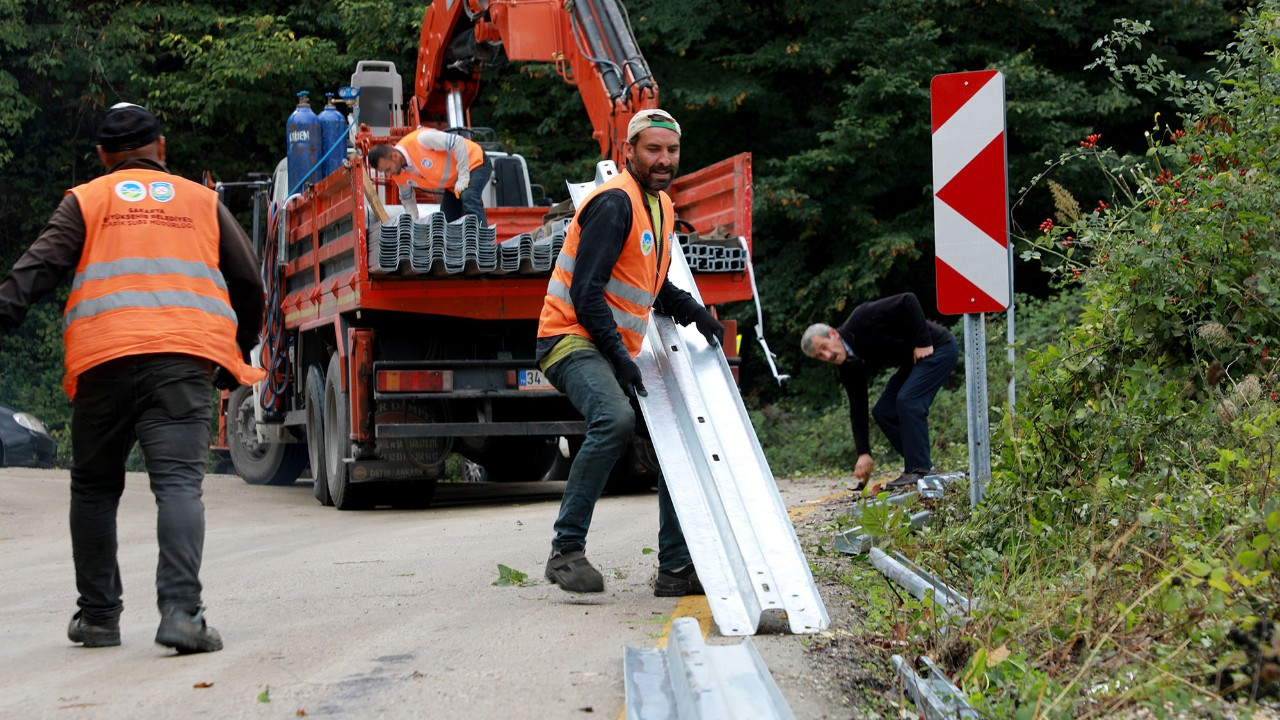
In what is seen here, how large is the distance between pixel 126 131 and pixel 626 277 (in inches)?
73.5

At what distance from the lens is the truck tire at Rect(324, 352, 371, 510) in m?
10.7

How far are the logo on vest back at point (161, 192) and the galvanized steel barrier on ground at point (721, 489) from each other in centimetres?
192

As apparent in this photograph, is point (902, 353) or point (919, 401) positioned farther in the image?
point (902, 353)

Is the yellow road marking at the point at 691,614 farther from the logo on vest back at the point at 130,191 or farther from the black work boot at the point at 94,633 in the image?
the logo on vest back at the point at 130,191

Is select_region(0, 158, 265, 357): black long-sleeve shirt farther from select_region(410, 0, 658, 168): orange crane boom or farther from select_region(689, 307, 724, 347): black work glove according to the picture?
select_region(410, 0, 658, 168): orange crane boom

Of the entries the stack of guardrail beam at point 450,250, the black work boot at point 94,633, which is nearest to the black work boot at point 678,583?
the black work boot at point 94,633

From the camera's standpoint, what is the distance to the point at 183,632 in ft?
15.5

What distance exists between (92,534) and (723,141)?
16.9 meters

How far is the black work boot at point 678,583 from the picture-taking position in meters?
5.81

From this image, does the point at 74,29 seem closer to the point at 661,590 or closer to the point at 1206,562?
the point at 661,590

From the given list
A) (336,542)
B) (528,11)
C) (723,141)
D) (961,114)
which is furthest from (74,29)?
(961,114)

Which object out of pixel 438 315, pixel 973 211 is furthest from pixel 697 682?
pixel 438 315

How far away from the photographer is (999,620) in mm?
4113

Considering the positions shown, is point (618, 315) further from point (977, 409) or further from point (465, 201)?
point (465, 201)
